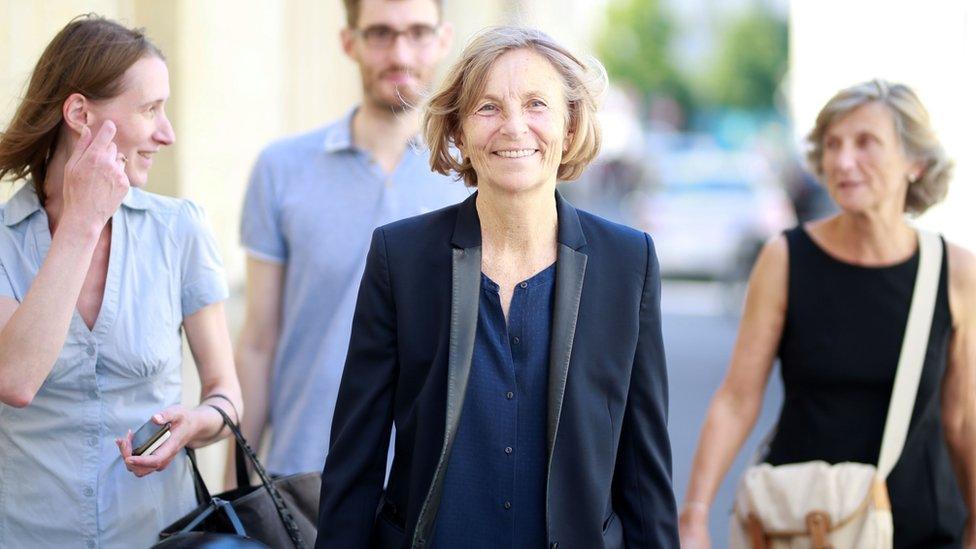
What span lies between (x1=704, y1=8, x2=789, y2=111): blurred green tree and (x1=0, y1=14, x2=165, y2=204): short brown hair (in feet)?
170

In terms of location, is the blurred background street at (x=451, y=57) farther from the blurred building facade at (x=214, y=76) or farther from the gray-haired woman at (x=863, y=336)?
the gray-haired woman at (x=863, y=336)

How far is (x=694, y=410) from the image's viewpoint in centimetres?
1177

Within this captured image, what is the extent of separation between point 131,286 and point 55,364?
0.81 feet

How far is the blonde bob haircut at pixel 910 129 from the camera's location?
411 cm

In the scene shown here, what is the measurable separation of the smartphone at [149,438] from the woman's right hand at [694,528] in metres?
1.61

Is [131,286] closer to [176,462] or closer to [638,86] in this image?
[176,462]

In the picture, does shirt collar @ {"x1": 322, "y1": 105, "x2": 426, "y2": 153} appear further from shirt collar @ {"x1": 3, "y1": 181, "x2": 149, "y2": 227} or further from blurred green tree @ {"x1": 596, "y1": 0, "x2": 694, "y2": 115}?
blurred green tree @ {"x1": 596, "y1": 0, "x2": 694, "y2": 115}

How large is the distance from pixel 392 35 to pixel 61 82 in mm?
1308

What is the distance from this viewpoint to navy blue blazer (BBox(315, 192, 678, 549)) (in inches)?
108

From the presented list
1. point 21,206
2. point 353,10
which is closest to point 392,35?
point 353,10

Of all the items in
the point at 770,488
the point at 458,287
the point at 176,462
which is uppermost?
the point at 458,287

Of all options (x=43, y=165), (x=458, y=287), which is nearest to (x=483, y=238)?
(x=458, y=287)

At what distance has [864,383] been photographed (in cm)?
396

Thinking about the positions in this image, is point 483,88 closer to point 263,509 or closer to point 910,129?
point 263,509
